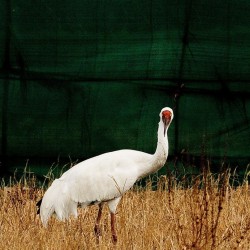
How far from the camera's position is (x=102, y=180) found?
8.23 metres

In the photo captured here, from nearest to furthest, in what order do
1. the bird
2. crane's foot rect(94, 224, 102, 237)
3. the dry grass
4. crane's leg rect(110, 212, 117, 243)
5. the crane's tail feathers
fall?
the dry grass < crane's leg rect(110, 212, 117, 243) < crane's foot rect(94, 224, 102, 237) < the crane's tail feathers < the bird

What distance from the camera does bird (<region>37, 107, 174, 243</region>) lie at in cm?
815

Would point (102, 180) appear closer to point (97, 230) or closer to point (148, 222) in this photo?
point (97, 230)

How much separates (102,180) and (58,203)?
39 centimetres

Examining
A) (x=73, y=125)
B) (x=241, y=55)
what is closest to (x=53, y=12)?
(x=73, y=125)

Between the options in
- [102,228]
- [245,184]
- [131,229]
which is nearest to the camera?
[131,229]

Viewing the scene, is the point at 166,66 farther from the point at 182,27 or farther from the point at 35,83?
the point at 35,83

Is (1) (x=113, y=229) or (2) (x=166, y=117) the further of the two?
(2) (x=166, y=117)

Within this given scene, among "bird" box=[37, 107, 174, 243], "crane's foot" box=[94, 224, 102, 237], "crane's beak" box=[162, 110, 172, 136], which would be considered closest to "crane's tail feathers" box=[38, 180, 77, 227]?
"bird" box=[37, 107, 174, 243]

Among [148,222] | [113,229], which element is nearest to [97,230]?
[113,229]

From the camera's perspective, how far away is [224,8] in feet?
31.5

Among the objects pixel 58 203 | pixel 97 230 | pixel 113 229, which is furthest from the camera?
pixel 58 203

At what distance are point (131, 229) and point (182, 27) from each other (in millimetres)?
2593

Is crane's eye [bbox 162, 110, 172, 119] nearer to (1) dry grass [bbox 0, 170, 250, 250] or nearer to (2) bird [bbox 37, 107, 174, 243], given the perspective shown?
(2) bird [bbox 37, 107, 174, 243]
